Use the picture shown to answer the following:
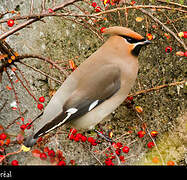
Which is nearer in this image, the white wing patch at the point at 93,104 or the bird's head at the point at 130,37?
the bird's head at the point at 130,37

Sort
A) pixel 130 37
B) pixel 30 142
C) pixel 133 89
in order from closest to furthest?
pixel 30 142 → pixel 130 37 → pixel 133 89

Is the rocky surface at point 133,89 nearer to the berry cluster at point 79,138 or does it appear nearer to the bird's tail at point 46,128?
the berry cluster at point 79,138

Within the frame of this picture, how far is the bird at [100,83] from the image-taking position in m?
1.59

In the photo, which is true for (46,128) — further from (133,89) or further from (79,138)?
(133,89)

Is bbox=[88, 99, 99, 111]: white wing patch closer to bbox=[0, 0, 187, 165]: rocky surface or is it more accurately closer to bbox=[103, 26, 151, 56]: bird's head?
bbox=[103, 26, 151, 56]: bird's head

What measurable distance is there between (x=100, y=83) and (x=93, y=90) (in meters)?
0.05

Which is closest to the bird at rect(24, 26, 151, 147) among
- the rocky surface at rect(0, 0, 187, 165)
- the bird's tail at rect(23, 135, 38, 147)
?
the bird's tail at rect(23, 135, 38, 147)

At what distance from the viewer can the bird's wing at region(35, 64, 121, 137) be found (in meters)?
1.62

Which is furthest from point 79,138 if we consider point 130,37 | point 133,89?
point 133,89

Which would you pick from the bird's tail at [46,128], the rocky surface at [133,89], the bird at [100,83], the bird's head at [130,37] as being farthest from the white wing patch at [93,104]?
the rocky surface at [133,89]

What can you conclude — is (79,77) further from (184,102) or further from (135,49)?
(184,102)

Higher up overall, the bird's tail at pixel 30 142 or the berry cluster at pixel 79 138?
the bird's tail at pixel 30 142

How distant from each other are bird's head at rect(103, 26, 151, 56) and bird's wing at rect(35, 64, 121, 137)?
0.47ft

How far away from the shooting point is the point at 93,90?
166cm
